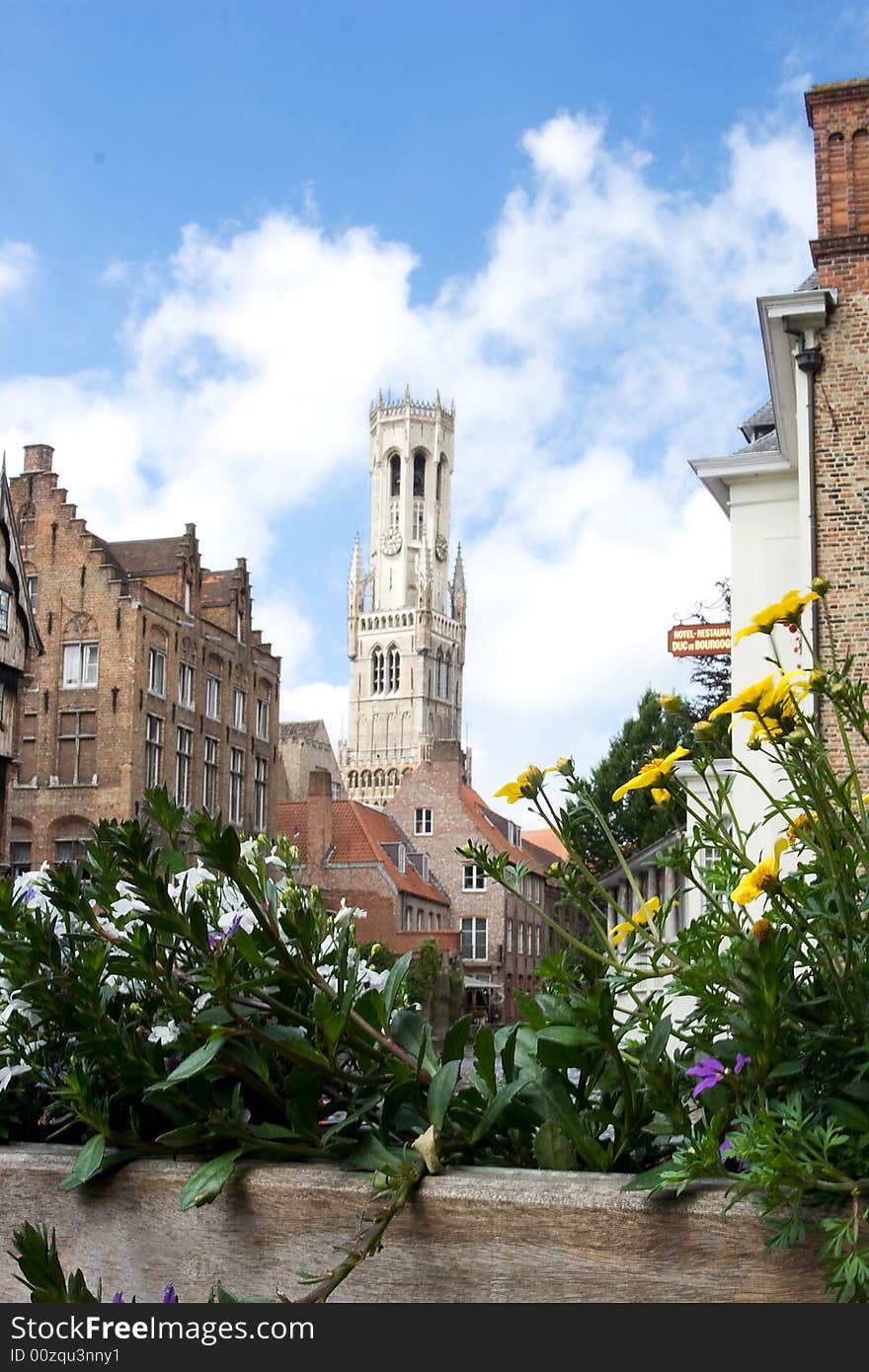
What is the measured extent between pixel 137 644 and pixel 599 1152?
3881cm

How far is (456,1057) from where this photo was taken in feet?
6.57

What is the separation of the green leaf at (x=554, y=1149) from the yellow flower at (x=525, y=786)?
73 cm

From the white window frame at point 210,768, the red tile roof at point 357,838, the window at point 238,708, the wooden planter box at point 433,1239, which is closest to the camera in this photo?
the wooden planter box at point 433,1239

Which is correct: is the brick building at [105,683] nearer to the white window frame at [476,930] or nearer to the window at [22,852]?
the window at [22,852]

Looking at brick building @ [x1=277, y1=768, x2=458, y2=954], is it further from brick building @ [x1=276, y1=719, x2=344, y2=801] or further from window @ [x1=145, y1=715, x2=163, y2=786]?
brick building @ [x1=276, y1=719, x2=344, y2=801]

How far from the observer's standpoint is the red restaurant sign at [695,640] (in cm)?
1605

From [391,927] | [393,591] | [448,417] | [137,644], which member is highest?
[448,417]

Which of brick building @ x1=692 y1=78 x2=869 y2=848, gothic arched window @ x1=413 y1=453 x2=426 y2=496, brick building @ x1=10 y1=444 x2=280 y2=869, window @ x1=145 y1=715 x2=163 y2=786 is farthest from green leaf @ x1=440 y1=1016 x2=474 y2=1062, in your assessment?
gothic arched window @ x1=413 y1=453 x2=426 y2=496

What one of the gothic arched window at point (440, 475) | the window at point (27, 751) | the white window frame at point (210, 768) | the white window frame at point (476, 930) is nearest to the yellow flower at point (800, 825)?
the window at point (27, 751)

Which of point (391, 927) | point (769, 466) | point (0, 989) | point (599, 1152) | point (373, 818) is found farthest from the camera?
point (373, 818)
